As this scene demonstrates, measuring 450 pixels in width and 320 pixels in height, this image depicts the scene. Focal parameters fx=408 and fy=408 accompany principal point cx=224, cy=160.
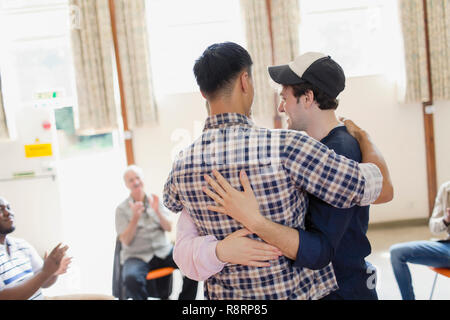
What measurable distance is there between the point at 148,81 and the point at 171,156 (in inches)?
37.4

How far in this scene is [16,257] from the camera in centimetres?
206

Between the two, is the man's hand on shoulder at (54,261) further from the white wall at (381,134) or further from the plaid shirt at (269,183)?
the white wall at (381,134)

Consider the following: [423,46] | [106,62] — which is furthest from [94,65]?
[423,46]

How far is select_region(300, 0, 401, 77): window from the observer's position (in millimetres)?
5207

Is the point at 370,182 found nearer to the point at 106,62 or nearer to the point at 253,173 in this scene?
the point at 253,173

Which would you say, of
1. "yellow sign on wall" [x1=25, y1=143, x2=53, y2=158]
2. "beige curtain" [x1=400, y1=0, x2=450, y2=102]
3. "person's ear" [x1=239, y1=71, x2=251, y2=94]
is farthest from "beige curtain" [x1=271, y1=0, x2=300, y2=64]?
"person's ear" [x1=239, y1=71, x2=251, y2=94]

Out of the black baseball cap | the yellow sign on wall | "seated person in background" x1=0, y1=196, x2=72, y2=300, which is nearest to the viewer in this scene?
the black baseball cap

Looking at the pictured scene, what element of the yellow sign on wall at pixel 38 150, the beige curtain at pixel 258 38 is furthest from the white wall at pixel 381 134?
the yellow sign on wall at pixel 38 150

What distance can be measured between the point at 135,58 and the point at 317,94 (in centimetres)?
408

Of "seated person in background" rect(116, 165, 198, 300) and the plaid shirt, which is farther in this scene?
"seated person in background" rect(116, 165, 198, 300)

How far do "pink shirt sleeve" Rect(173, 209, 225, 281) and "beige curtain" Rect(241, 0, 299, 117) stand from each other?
13.0 ft

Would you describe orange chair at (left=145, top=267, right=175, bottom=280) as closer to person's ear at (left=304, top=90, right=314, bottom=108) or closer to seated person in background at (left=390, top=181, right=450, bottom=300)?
seated person in background at (left=390, top=181, right=450, bottom=300)
